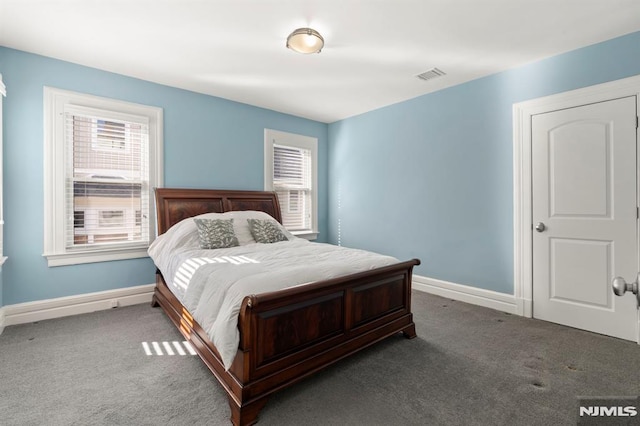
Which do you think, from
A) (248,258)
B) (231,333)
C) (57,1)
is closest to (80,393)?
(231,333)

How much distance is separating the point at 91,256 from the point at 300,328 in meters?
2.70

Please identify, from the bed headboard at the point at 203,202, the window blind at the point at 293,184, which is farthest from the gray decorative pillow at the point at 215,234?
the window blind at the point at 293,184

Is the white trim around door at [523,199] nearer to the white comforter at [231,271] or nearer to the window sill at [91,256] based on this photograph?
the white comforter at [231,271]

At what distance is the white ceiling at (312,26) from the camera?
2.27m

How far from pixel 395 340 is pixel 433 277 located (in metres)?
1.64

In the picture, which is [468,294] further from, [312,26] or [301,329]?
[312,26]

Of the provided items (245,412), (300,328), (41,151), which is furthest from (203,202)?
(245,412)

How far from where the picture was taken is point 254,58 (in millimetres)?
3059

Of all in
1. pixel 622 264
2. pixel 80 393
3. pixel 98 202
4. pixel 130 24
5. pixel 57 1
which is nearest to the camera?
pixel 80 393

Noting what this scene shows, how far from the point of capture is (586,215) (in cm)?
283

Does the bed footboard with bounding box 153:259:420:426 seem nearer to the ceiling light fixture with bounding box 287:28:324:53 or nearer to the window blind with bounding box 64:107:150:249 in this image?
the window blind with bounding box 64:107:150:249

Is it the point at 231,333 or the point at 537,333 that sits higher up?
the point at 231,333

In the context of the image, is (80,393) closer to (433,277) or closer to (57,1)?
(57,1)

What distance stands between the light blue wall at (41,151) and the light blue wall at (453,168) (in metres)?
1.75
